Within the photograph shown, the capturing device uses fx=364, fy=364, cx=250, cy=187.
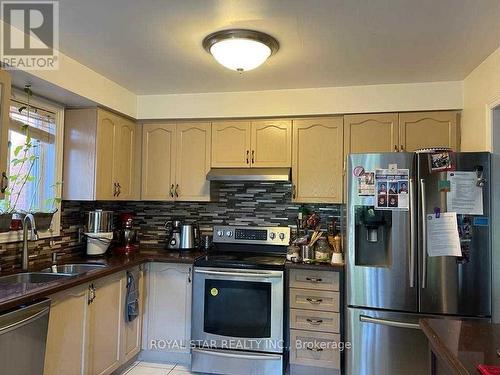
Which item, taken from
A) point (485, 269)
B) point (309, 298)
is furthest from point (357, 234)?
point (485, 269)

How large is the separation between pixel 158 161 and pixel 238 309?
4.95 feet

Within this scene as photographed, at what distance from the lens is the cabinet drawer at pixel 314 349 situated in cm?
260

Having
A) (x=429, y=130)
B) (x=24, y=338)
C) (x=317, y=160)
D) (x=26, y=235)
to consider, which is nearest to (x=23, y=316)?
(x=24, y=338)

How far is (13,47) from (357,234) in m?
2.36

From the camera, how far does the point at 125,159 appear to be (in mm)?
3248

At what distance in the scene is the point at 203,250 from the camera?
11.1ft

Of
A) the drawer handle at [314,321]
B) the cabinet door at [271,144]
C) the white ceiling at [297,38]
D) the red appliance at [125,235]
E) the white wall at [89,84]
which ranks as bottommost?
the drawer handle at [314,321]

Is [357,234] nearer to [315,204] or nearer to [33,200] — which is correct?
[315,204]

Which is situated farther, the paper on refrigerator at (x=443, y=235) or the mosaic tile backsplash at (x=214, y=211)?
the mosaic tile backsplash at (x=214, y=211)

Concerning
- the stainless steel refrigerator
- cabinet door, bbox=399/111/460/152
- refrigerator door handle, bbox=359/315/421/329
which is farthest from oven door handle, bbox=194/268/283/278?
cabinet door, bbox=399/111/460/152

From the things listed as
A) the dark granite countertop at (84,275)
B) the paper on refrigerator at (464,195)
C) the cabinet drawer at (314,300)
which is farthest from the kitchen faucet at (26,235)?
the paper on refrigerator at (464,195)

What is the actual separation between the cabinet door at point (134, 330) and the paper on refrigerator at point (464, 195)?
91.1 inches

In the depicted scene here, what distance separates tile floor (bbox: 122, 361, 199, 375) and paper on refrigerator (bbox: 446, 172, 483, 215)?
2.31 metres

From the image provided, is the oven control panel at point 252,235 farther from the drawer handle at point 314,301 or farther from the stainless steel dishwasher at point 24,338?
the stainless steel dishwasher at point 24,338
